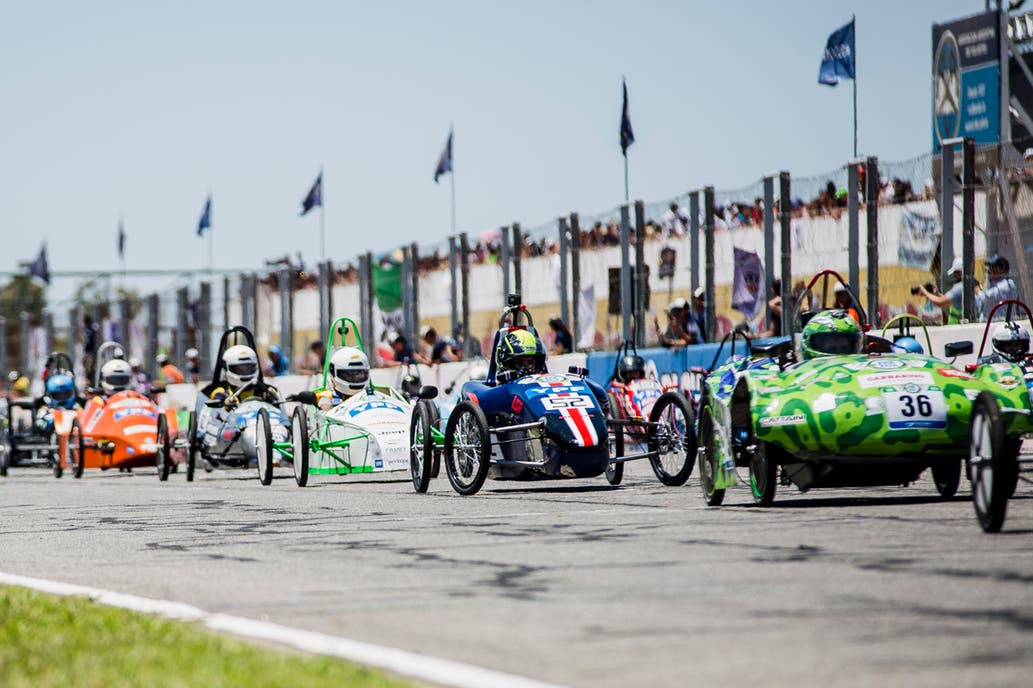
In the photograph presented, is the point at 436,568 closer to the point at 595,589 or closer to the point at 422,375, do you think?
Result: the point at 595,589

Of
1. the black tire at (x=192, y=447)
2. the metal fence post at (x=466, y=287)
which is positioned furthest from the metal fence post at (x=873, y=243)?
the metal fence post at (x=466, y=287)

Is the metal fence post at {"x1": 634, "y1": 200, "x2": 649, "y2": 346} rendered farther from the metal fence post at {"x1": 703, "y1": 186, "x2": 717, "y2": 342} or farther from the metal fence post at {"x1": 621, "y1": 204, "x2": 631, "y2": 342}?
the metal fence post at {"x1": 703, "y1": 186, "x2": 717, "y2": 342}

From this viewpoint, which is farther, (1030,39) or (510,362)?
(1030,39)

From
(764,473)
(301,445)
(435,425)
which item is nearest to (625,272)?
(301,445)

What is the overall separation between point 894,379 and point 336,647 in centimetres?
546

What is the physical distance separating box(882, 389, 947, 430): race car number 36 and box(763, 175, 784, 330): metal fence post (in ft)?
33.1

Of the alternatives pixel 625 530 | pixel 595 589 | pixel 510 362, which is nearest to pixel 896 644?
pixel 595 589

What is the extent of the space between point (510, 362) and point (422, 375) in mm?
12092

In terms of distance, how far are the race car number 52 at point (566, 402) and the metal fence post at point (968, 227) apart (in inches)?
229

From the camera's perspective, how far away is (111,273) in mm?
54938

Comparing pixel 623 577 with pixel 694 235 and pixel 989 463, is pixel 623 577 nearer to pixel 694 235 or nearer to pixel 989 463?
pixel 989 463

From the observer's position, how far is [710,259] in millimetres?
21203

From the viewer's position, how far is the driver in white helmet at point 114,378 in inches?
1041

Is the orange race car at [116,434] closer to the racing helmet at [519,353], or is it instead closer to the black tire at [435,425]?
the black tire at [435,425]
